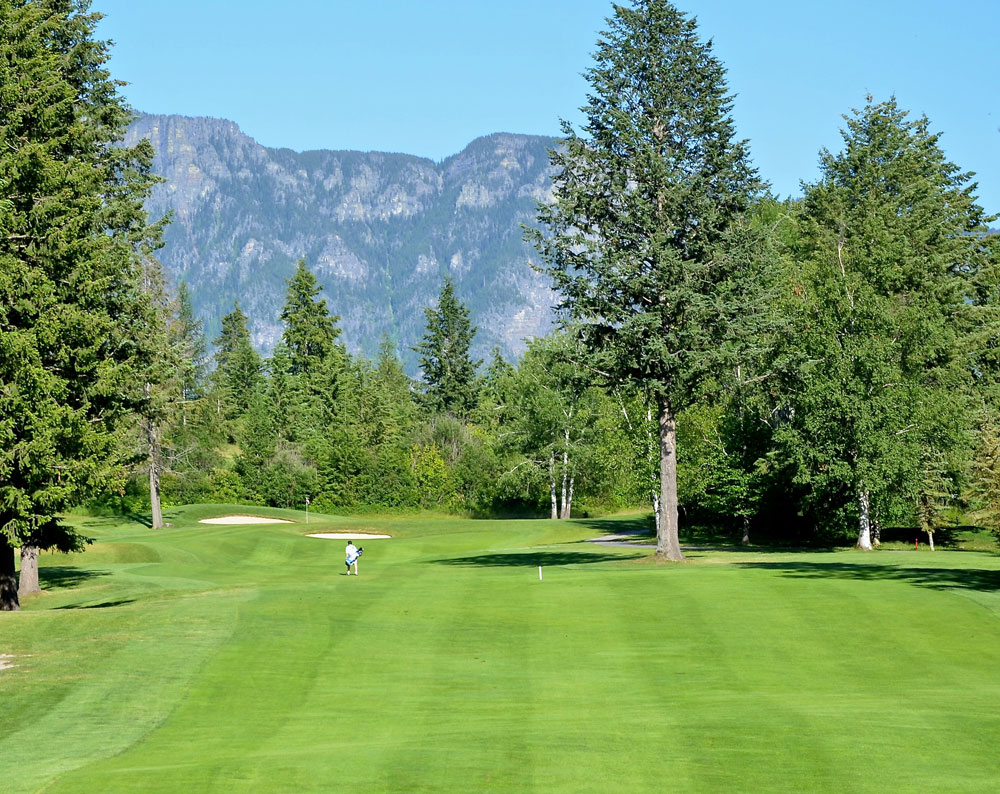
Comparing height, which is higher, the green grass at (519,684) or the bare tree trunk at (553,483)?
the bare tree trunk at (553,483)

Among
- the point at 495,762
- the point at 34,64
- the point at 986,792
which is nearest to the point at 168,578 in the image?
the point at 34,64

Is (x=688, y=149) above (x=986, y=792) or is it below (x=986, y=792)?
above

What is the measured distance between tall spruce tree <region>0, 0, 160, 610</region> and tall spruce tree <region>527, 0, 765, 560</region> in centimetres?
1488

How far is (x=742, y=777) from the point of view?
39.1 ft

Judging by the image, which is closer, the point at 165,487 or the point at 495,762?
the point at 495,762

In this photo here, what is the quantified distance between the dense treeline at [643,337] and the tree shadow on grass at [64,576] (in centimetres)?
236

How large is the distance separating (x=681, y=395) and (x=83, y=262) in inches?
805

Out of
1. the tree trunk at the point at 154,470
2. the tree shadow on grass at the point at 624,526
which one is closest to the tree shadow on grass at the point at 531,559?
the tree shadow on grass at the point at 624,526

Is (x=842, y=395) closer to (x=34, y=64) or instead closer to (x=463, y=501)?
(x=34, y=64)

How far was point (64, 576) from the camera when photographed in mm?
38656

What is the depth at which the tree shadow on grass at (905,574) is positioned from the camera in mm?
28344

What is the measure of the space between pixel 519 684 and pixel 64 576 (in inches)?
1012

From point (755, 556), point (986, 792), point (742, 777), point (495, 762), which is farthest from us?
point (755, 556)

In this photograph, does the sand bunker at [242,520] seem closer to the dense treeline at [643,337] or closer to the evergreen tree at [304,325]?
the dense treeline at [643,337]
